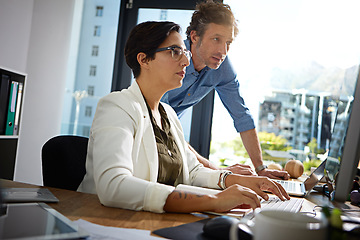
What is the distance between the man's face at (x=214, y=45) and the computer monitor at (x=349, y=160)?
1.27 metres

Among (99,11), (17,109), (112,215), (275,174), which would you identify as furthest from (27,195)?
(99,11)

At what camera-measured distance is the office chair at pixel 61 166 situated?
4.44ft

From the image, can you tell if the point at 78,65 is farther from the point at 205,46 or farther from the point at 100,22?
the point at 205,46

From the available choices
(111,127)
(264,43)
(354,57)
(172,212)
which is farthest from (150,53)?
(354,57)

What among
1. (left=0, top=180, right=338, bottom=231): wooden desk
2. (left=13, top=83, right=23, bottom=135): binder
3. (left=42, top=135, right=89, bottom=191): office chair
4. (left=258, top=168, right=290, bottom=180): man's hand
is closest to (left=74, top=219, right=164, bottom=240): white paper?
(left=0, top=180, right=338, bottom=231): wooden desk

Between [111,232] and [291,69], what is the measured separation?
3.07 metres

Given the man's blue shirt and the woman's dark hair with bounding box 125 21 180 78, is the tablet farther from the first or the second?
the man's blue shirt

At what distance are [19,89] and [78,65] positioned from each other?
943mm

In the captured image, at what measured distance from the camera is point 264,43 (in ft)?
11.6

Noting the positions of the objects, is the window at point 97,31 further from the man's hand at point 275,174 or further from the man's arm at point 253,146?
the man's hand at point 275,174

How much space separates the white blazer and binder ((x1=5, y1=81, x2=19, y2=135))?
1929mm

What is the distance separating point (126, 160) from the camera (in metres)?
1.09

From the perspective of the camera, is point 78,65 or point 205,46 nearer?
point 205,46

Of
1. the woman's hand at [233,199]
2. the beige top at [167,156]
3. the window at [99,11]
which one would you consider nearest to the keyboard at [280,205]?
the woman's hand at [233,199]
